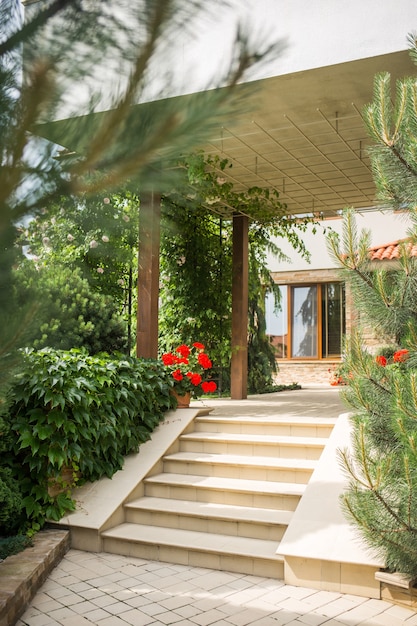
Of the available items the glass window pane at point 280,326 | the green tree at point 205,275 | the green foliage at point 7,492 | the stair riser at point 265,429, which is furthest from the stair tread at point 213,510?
the glass window pane at point 280,326

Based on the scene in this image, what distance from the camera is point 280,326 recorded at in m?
16.3

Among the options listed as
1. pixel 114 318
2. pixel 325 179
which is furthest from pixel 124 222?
pixel 325 179

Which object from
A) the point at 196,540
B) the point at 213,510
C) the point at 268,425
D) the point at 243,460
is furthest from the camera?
the point at 268,425

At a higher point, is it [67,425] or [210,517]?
[67,425]

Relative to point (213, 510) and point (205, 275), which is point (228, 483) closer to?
point (213, 510)

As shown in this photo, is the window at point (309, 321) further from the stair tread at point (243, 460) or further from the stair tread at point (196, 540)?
the stair tread at point (196, 540)

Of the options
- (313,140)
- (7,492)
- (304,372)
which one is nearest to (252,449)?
(7,492)

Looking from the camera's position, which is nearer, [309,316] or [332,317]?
[332,317]

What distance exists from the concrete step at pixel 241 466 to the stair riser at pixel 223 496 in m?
0.35

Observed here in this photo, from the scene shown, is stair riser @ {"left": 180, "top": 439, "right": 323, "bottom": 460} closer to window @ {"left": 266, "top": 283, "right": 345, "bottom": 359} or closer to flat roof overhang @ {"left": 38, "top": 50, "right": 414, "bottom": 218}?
flat roof overhang @ {"left": 38, "top": 50, "right": 414, "bottom": 218}

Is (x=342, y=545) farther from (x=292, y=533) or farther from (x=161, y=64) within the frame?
(x=161, y=64)

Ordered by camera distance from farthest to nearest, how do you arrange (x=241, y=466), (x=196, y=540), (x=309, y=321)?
(x=309, y=321) < (x=241, y=466) < (x=196, y=540)

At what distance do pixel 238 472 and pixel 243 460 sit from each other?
0.16m

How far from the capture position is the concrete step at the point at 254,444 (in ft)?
18.6
